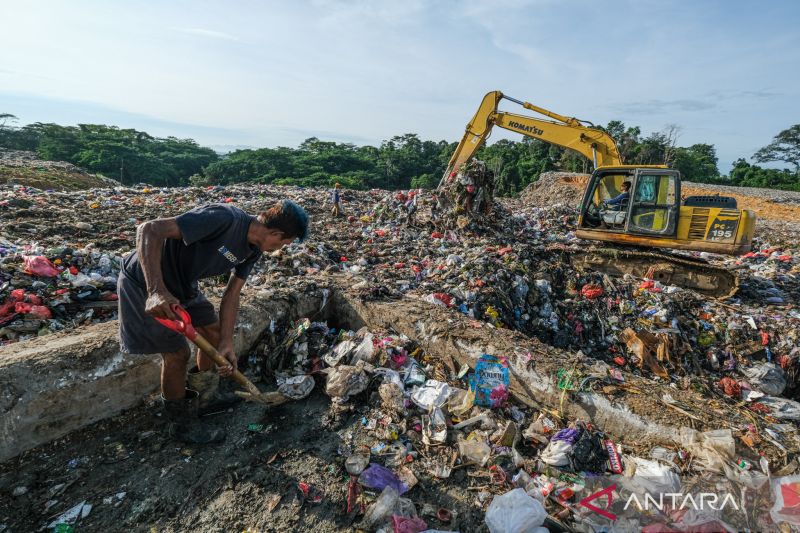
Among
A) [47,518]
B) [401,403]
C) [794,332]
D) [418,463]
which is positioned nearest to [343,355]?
[401,403]

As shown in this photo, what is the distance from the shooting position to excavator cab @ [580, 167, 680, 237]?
5785mm

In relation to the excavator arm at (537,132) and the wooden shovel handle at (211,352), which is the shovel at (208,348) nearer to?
the wooden shovel handle at (211,352)

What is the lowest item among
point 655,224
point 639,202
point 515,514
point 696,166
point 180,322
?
point 515,514

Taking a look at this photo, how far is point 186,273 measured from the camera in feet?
6.95

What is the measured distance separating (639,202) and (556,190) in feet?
33.0

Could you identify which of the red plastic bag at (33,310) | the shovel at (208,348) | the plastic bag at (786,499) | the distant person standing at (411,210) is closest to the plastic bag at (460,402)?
the shovel at (208,348)

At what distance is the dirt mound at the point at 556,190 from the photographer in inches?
584

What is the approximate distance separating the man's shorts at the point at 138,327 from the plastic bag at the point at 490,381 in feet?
6.30

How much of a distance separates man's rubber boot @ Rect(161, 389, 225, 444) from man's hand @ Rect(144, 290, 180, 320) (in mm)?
793

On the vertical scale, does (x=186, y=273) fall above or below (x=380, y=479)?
above

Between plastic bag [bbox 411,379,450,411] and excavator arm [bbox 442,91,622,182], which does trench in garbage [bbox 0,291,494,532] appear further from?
excavator arm [bbox 442,91,622,182]

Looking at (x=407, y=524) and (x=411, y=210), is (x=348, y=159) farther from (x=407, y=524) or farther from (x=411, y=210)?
(x=407, y=524)

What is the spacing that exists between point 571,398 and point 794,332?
147 inches

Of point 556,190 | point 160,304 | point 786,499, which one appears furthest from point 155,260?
point 556,190
